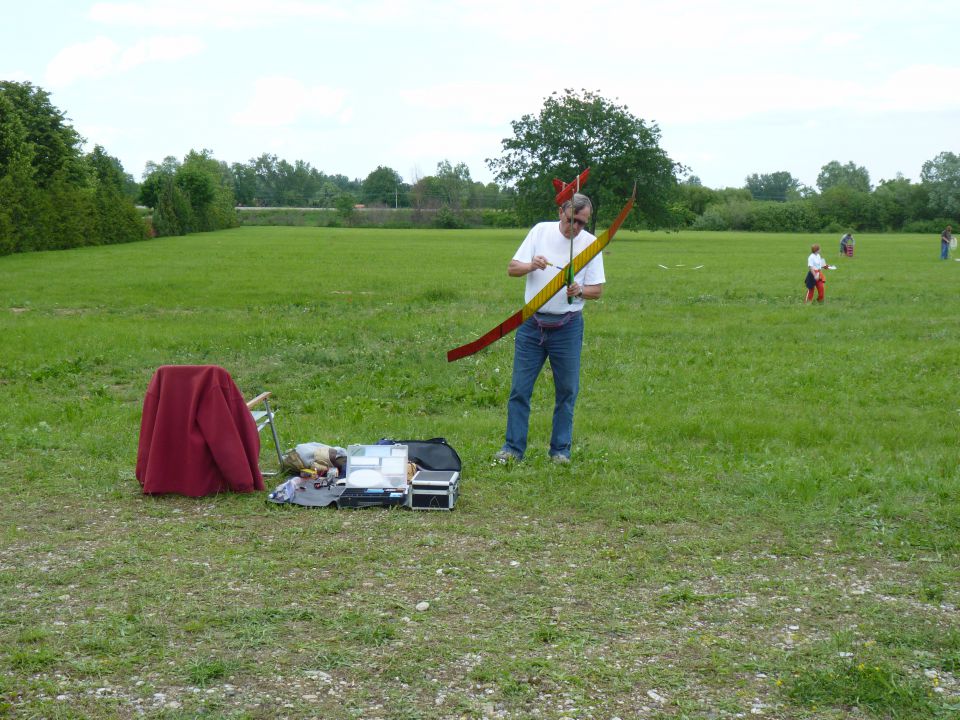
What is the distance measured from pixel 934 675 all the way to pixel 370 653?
2.52 meters

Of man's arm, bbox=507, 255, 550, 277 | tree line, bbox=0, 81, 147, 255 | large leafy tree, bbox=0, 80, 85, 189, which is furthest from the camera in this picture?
large leafy tree, bbox=0, 80, 85, 189

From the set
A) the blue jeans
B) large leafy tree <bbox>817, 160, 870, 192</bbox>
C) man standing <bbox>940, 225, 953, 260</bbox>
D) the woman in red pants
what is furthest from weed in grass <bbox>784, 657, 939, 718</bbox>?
large leafy tree <bbox>817, 160, 870, 192</bbox>

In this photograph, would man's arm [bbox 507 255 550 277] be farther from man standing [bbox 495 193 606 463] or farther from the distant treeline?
the distant treeline

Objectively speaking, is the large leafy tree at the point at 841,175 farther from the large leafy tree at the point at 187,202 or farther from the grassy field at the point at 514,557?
the grassy field at the point at 514,557

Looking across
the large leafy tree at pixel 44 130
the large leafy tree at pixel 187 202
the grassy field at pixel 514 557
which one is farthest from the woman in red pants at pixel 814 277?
the large leafy tree at pixel 187 202

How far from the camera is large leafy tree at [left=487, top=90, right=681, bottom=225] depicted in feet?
240

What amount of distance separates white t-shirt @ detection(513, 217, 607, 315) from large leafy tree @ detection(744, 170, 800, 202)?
181m

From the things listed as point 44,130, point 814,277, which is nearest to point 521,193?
point 44,130

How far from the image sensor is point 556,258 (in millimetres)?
7434

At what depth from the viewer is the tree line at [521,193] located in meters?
50.1

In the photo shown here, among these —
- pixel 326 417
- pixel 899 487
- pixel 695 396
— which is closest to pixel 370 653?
pixel 899 487

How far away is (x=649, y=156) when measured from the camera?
2896 inches

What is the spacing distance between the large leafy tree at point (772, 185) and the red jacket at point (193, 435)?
182566mm

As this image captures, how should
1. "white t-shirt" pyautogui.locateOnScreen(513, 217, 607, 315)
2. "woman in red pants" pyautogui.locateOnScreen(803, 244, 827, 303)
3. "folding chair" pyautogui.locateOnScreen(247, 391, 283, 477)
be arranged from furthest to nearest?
"woman in red pants" pyautogui.locateOnScreen(803, 244, 827, 303) < "folding chair" pyautogui.locateOnScreen(247, 391, 283, 477) < "white t-shirt" pyautogui.locateOnScreen(513, 217, 607, 315)
